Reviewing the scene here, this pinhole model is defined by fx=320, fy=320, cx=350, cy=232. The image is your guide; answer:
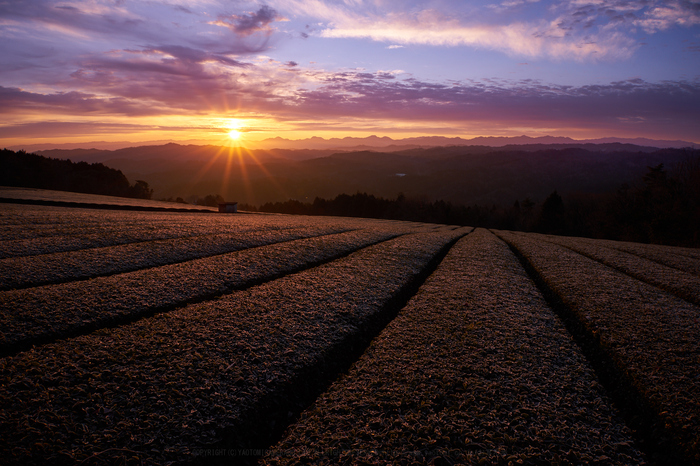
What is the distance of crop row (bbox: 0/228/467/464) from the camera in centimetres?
418

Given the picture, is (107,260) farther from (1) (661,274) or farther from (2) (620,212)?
(2) (620,212)

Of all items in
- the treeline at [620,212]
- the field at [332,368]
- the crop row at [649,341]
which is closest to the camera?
the field at [332,368]

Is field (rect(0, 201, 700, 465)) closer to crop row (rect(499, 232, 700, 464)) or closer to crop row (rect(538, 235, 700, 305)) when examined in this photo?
crop row (rect(499, 232, 700, 464))

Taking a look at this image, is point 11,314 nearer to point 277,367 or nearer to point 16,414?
point 16,414

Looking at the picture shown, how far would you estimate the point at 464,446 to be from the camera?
4309 millimetres

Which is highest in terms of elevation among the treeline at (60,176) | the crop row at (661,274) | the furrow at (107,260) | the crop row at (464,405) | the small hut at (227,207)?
the treeline at (60,176)

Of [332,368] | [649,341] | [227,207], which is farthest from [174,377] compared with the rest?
[227,207]

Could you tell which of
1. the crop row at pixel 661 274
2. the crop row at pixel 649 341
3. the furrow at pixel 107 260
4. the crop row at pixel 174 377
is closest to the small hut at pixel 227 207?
the furrow at pixel 107 260

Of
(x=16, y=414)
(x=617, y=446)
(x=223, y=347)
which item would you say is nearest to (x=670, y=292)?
(x=617, y=446)

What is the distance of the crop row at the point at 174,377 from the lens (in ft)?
13.7

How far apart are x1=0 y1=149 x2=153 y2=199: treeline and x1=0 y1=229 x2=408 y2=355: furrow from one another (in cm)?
8990

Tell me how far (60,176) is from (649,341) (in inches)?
4516

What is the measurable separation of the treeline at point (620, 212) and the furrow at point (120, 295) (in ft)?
229

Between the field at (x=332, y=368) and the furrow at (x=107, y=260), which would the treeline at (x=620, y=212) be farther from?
the furrow at (x=107, y=260)
